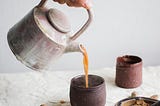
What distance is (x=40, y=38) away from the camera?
2.37 feet

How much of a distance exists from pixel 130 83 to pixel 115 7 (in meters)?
0.37

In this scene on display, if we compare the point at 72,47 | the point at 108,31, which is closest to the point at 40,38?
the point at 72,47

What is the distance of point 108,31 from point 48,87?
0.39 metres

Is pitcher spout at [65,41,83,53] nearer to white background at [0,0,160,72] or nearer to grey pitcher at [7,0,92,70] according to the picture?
grey pitcher at [7,0,92,70]

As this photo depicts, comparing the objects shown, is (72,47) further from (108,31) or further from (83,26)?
(108,31)

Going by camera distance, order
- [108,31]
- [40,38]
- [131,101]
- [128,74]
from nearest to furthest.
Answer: [40,38] < [131,101] < [128,74] < [108,31]

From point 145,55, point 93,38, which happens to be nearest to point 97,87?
point 93,38

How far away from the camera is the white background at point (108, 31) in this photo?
119 cm

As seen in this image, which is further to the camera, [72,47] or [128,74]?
[128,74]

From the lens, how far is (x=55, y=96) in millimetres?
→ 930

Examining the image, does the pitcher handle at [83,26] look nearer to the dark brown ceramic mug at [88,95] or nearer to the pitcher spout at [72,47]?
the pitcher spout at [72,47]

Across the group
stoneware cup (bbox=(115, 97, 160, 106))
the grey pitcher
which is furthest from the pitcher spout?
stoneware cup (bbox=(115, 97, 160, 106))

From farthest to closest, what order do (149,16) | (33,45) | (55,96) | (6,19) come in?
(149,16) < (6,19) < (55,96) < (33,45)

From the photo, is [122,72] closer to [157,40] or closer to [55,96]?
[55,96]
